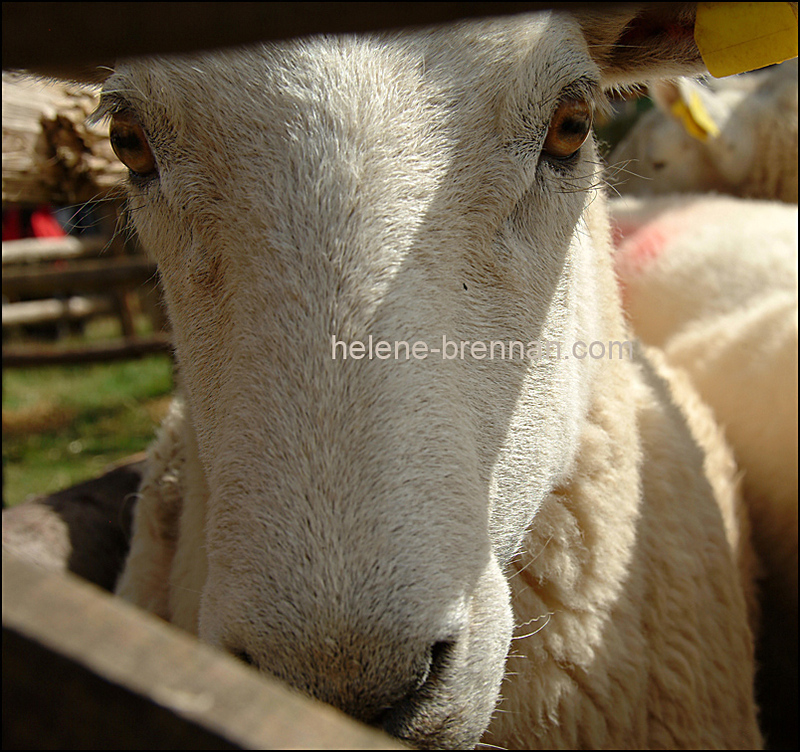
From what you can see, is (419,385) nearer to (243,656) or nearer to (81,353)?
(243,656)

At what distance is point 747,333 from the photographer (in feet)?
10.0

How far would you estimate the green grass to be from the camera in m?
5.81

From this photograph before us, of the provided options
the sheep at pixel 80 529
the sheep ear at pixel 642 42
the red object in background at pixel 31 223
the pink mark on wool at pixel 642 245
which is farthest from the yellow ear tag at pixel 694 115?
the red object in background at pixel 31 223

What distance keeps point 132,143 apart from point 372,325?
2.67 ft

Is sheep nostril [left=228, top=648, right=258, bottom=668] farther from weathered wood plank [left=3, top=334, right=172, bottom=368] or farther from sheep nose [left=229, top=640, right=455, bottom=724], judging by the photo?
weathered wood plank [left=3, top=334, right=172, bottom=368]

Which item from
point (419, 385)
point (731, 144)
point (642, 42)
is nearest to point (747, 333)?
point (642, 42)

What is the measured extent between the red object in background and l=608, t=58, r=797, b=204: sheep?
865cm

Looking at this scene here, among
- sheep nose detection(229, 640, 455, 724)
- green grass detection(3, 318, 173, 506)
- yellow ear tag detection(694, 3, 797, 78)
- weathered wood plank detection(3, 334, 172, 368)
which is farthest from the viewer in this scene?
weathered wood plank detection(3, 334, 172, 368)

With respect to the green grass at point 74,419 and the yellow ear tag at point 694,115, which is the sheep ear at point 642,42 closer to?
the yellow ear tag at point 694,115

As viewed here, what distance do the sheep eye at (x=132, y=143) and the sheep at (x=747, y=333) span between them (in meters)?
1.62

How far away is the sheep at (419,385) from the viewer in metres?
1.09

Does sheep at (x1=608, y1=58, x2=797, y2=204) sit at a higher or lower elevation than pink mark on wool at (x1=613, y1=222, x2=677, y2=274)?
higher

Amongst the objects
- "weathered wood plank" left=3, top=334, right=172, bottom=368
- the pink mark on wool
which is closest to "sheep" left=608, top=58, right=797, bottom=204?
the pink mark on wool

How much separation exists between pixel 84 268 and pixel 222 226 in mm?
6674
